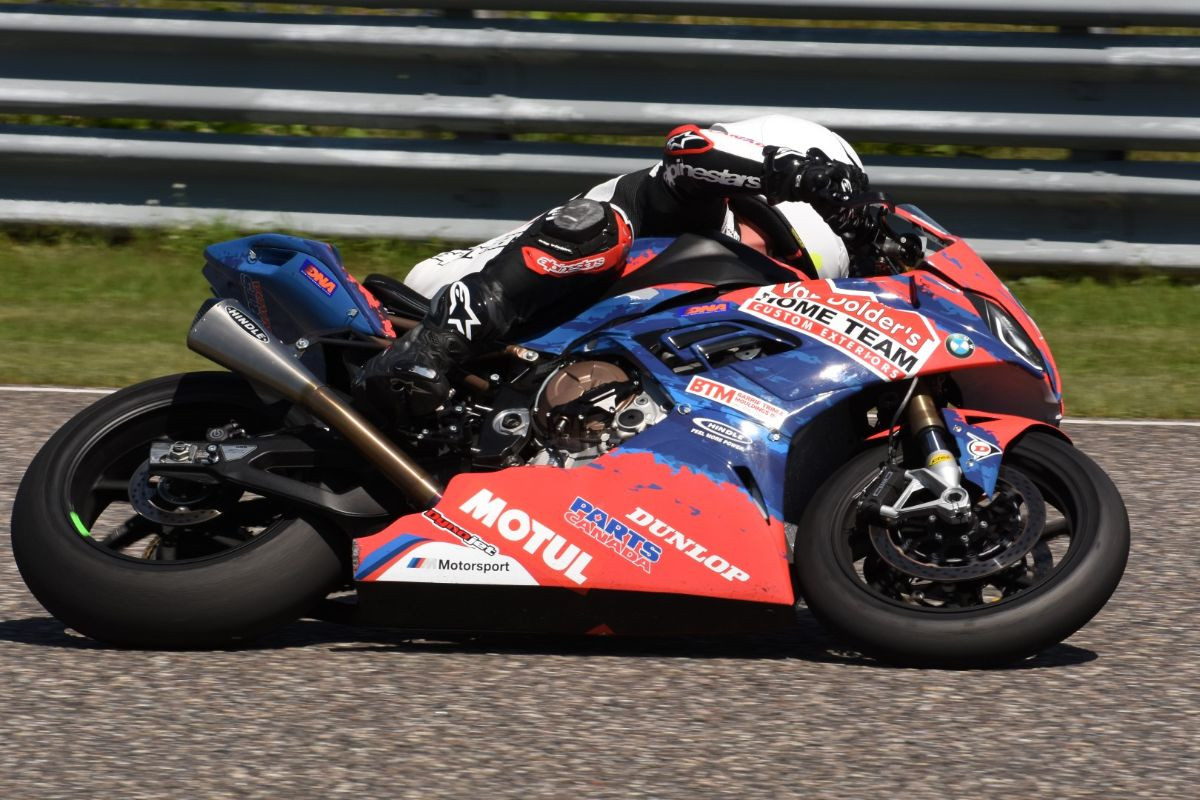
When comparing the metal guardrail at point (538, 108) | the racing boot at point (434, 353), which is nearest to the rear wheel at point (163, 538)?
the racing boot at point (434, 353)

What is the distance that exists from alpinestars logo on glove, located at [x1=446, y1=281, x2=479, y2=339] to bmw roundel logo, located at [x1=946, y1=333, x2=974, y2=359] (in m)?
1.09

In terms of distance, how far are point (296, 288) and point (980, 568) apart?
1809mm

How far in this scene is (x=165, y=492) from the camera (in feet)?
14.1

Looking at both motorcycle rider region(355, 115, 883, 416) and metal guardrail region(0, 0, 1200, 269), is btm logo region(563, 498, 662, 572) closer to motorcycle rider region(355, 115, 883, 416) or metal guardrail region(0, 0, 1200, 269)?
motorcycle rider region(355, 115, 883, 416)

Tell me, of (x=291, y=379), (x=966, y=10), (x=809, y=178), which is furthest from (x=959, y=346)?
(x=966, y=10)

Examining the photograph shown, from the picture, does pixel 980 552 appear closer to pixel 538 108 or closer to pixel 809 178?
pixel 809 178

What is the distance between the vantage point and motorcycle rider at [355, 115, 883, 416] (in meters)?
4.17

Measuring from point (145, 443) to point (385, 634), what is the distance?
748 mm

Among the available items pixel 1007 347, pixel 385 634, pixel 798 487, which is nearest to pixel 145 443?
pixel 385 634

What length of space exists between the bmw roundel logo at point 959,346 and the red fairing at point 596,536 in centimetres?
56

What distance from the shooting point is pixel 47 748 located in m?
3.52

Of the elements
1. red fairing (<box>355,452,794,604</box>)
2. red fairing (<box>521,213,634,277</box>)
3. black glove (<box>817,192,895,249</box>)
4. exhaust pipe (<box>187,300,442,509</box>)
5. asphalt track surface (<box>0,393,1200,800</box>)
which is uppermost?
black glove (<box>817,192,895,249</box>)

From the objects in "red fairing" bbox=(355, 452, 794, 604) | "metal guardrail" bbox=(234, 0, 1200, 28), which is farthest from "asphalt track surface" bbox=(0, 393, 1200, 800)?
"metal guardrail" bbox=(234, 0, 1200, 28)

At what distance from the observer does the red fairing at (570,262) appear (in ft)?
13.8
